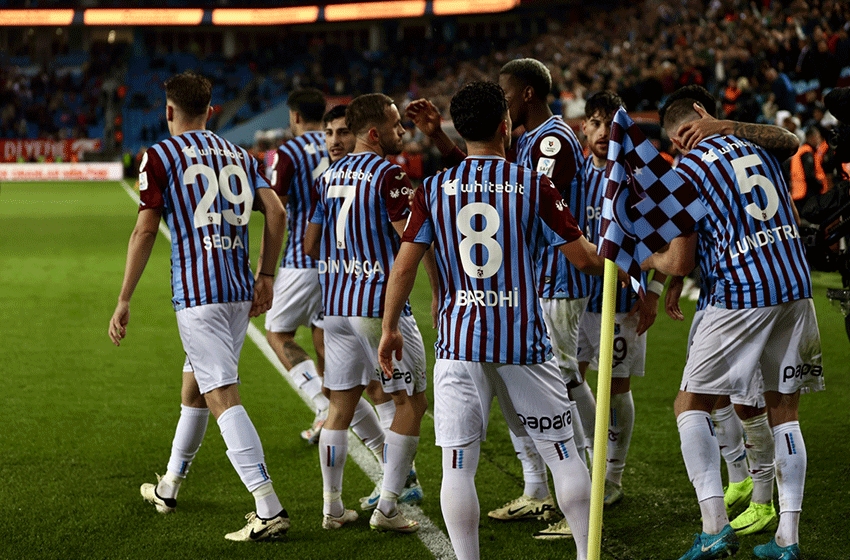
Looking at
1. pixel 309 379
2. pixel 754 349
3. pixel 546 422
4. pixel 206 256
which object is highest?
pixel 206 256

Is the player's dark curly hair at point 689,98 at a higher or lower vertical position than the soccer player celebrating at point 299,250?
higher

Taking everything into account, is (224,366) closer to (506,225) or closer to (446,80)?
(506,225)

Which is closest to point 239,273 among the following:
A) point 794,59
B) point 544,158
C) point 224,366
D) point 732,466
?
point 224,366

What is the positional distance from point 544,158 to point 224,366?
1861 millimetres

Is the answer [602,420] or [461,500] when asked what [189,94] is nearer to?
[461,500]

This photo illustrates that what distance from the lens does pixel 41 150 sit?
4494 centimetres

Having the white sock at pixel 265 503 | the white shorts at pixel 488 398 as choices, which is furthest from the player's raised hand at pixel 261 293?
the white shorts at pixel 488 398

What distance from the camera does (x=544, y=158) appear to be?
16.2 feet

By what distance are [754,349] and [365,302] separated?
71.6 inches

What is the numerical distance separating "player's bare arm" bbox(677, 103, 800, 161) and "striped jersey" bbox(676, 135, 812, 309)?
0.03 metres

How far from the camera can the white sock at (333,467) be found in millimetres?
4934

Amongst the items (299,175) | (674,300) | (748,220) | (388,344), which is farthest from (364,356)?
(748,220)

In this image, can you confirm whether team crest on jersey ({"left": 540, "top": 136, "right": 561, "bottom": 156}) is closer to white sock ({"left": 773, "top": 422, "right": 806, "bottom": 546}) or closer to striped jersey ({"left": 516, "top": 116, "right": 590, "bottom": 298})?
striped jersey ({"left": 516, "top": 116, "right": 590, "bottom": 298})

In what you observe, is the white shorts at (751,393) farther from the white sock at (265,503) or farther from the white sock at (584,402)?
the white sock at (265,503)
